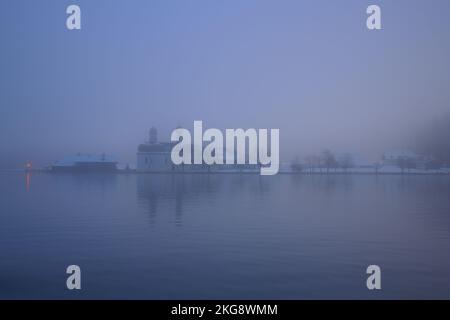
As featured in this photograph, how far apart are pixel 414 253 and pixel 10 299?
10281 mm

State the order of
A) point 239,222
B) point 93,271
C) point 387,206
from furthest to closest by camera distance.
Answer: point 387,206 → point 239,222 → point 93,271

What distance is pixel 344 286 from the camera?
9211 mm

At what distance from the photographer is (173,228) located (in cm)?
1647

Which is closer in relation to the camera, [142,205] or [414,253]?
[414,253]

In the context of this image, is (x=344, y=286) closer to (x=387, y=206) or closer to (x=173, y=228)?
(x=173, y=228)

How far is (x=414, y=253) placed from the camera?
485 inches

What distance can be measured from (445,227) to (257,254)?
8.74 meters

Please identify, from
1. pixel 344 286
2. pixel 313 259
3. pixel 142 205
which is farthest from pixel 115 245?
pixel 142 205

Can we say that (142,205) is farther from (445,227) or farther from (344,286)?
(344,286)

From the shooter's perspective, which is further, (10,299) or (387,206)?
(387,206)

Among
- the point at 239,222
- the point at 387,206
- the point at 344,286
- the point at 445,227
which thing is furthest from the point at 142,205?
the point at 344,286
